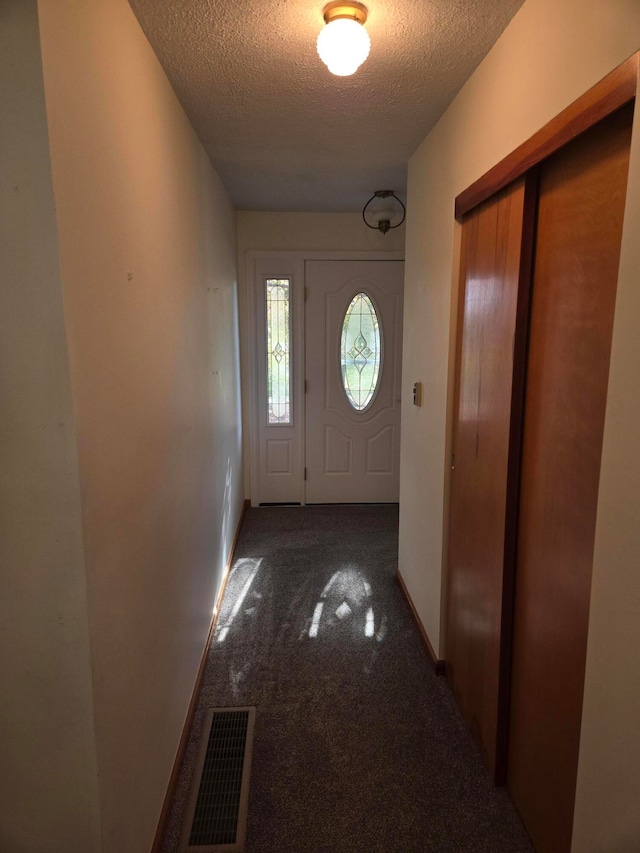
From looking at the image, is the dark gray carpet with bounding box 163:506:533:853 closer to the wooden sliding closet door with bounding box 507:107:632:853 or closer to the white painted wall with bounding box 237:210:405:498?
the wooden sliding closet door with bounding box 507:107:632:853

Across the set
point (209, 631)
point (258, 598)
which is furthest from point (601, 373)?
point (258, 598)

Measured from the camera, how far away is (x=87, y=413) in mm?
1056

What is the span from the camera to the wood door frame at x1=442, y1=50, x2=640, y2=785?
104 cm

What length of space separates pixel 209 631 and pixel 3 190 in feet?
6.93

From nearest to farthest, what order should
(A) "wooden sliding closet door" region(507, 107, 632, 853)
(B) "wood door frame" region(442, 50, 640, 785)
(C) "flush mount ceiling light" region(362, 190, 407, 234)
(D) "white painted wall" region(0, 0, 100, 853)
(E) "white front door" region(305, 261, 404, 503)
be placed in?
(D) "white painted wall" region(0, 0, 100, 853) < (B) "wood door frame" region(442, 50, 640, 785) < (A) "wooden sliding closet door" region(507, 107, 632, 853) < (C) "flush mount ceiling light" region(362, 190, 407, 234) < (E) "white front door" region(305, 261, 404, 503)

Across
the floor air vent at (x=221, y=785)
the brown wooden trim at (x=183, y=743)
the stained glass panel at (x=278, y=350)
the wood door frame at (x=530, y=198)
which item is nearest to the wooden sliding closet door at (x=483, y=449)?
the wood door frame at (x=530, y=198)

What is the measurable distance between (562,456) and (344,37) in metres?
1.22

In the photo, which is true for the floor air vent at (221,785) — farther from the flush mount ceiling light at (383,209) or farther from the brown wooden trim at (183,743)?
the flush mount ceiling light at (383,209)

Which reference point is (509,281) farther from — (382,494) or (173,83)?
(382,494)

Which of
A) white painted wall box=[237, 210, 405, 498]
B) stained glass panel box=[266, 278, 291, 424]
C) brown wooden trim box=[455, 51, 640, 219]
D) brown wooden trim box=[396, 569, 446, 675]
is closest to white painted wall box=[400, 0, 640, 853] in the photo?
brown wooden trim box=[455, 51, 640, 219]

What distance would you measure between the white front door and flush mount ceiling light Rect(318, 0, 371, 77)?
109 inches

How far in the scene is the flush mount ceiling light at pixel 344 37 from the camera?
139 centimetres

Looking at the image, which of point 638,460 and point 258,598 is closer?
point 638,460

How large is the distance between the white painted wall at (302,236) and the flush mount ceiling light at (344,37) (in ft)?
8.98
